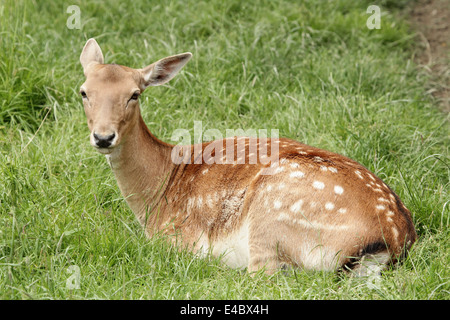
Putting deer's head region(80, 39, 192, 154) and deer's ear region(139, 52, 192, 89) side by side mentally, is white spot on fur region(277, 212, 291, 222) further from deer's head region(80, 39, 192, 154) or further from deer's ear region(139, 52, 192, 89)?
deer's ear region(139, 52, 192, 89)

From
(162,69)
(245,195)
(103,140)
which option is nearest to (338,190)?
(245,195)

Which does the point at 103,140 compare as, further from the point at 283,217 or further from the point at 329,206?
the point at 329,206

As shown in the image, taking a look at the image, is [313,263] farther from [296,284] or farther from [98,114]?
[98,114]

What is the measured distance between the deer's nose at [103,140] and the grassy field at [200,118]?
56 centimetres

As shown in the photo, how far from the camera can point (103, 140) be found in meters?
4.11

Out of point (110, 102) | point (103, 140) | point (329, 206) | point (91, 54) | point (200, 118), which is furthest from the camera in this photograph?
point (200, 118)

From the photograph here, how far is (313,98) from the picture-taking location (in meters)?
6.29

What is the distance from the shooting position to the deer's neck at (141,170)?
4.65 meters

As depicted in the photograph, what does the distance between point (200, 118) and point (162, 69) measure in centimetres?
132

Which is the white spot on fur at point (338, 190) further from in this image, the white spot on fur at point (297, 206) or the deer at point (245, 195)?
the white spot on fur at point (297, 206)

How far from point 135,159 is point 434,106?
3.60 metres

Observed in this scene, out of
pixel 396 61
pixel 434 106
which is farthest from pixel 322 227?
pixel 396 61

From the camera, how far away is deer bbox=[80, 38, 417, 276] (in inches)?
155

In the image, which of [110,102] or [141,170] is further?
[141,170]
